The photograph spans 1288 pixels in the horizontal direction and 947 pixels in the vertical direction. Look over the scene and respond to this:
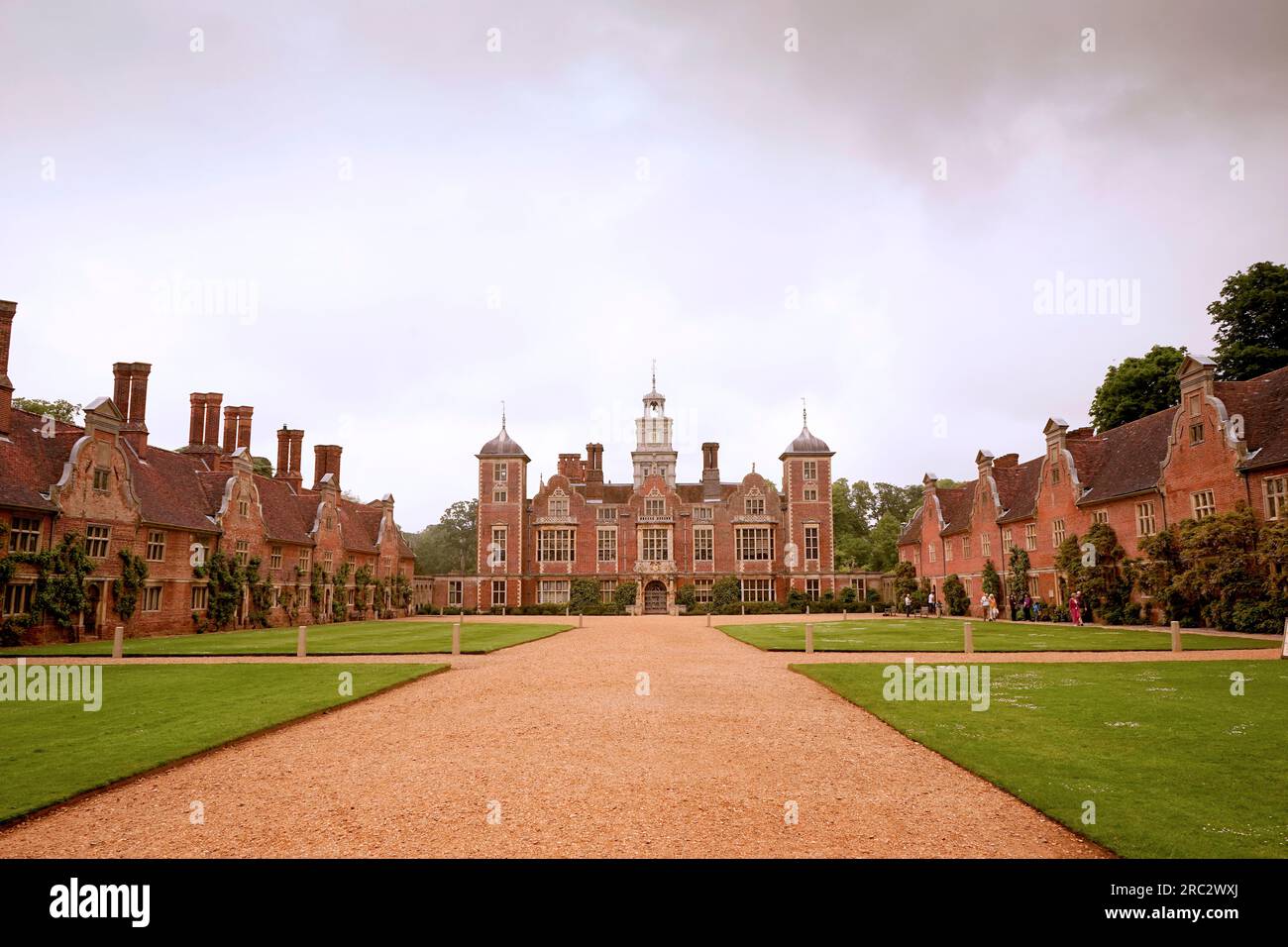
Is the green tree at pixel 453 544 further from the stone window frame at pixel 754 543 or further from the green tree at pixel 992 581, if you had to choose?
the green tree at pixel 992 581

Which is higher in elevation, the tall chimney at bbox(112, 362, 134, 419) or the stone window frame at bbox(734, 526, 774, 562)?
the tall chimney at bbox(112, 362, 134, 419)

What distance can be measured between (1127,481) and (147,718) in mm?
32754

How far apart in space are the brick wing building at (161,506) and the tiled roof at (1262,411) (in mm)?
37234

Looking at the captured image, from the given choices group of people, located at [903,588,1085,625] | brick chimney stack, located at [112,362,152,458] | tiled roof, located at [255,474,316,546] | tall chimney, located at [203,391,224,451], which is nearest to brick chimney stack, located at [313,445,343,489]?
tiled roof, located at [255,474,316,546]

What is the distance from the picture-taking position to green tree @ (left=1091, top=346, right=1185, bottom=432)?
38.8 metres

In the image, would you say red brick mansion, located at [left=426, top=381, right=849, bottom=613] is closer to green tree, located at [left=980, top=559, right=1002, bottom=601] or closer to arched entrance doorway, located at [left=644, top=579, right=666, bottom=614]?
arched entrance doorway, located at [left=644, top=579, right=666, bottom=614]

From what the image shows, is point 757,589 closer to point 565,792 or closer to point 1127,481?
point 1127,481

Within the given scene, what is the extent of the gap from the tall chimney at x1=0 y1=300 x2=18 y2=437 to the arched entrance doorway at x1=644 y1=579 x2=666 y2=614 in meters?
36.3

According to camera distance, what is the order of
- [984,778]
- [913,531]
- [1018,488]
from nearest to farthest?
[984,778] → [1018,488] → [913,531]

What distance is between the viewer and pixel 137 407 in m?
30.7

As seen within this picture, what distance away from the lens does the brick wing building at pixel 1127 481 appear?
24.6m

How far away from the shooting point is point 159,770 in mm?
7719

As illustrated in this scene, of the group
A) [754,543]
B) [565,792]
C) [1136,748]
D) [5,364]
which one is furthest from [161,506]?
[754,543]
